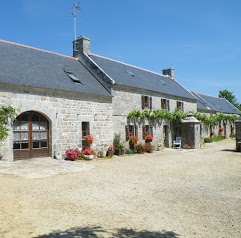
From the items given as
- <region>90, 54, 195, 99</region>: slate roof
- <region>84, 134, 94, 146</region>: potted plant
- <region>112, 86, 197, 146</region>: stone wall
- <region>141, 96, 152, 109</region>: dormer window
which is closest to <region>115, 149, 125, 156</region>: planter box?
<region>112, 86, 197, 146</region>: stone wall

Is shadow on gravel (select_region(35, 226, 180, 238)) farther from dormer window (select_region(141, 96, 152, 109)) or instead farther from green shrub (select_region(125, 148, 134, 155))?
dormer window (select_region(141, 96, 152, 109))

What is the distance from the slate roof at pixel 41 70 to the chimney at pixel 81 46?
116 cm

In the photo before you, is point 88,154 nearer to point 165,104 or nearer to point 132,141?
point 132,141

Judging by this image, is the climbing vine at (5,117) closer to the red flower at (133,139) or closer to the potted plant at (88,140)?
the potted plant at (88,140)

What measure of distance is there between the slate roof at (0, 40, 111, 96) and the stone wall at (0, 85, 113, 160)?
34 cm

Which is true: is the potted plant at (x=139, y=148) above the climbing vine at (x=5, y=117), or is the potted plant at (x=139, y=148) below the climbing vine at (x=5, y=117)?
below

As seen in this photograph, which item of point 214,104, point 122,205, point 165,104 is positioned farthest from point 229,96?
point 122,205

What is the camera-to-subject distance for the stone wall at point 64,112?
1209 cm

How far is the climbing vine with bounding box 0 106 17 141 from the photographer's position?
1143 centimetres

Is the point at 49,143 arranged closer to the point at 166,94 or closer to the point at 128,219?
the point at 128,219

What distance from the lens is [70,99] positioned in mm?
14555

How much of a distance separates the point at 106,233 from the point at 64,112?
10.2 metres

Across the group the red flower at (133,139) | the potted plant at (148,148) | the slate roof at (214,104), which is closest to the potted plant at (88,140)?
the red flower at (133,139)

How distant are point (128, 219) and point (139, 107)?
14271mm
